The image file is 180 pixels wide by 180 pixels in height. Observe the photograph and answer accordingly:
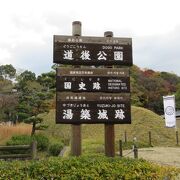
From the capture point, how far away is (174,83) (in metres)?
57.8

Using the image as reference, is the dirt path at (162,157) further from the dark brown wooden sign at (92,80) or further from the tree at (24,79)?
the tree at (24,79)

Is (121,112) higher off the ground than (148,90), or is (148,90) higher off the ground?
(148,90)

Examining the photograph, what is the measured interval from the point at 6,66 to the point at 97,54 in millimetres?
49487

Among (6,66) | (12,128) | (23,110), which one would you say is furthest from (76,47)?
(6,66)

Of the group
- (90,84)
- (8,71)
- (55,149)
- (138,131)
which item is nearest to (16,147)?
(90,84)

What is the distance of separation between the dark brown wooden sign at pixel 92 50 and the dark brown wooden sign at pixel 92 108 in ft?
2.84

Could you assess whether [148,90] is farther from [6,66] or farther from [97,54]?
[97,54]

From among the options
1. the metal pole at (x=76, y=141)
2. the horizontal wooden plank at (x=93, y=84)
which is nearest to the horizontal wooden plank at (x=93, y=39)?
the horizontal wooden plank at (x=93, y=84)

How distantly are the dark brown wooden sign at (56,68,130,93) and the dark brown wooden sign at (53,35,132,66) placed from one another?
23cm

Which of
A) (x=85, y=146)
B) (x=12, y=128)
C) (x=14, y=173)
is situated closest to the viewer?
(x=14, y=173)

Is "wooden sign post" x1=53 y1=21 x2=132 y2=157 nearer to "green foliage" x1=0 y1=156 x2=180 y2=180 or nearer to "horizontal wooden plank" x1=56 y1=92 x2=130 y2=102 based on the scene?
"horizontal wooden plank" x1=56 y1=92 x2=130 y2=102

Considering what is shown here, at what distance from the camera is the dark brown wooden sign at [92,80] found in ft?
28.2

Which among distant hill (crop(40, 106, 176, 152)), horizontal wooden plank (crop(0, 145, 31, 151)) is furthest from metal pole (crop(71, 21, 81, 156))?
distant hill (crop(40, 106, 176, 152))

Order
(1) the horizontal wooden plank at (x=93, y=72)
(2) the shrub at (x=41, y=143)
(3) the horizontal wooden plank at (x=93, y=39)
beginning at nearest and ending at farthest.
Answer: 1. (1) the horizontal wooden plank at (x=93, y=72)
2. (3) the horizontal wooden plank at (x=93, y=39)
3. (2) the shrub at (x=41, y=143)
